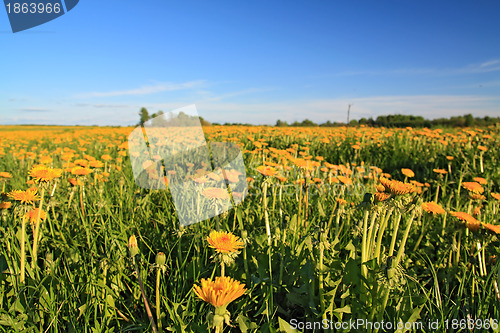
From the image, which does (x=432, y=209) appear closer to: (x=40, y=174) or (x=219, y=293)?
(x=219, y=293)

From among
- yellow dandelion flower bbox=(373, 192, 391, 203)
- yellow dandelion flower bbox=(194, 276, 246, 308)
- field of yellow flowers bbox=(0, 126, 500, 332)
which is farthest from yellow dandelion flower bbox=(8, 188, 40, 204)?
yellow dandelion flower bbox=(373, 192, 391, 203)

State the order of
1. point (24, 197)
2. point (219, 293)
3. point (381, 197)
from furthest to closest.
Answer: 1. point (24, 197)
2. point (381, 197)
3. point (219, 293)

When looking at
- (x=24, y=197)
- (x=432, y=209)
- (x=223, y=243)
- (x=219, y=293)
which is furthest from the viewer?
(x=432, y=209)

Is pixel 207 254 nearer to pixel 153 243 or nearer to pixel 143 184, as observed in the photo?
pixel 153 243

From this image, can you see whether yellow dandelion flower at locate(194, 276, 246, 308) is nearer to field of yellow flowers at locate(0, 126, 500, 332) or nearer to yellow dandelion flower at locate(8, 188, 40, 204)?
field of yellow flowers at locate(0, 126, 500, 332)

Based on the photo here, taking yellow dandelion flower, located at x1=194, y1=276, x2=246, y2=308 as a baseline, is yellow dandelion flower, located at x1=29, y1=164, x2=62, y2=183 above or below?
above

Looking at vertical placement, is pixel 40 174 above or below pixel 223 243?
above

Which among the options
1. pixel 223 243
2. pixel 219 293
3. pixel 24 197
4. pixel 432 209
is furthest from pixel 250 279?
pixel 432 209

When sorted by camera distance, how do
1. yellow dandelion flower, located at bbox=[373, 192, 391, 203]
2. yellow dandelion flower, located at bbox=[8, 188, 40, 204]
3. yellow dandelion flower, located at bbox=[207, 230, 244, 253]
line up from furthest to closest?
yellow dandelion flower, located at bbox=[8, 188, 40, 204] < yellow dandelion flower, located at bbox=[373, 192, 391, 203] < yellow dandelion flower, located at bbox=[207, 230, 244, 253]

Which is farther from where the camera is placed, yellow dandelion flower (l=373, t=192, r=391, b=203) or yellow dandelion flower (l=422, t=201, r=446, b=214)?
yellow dandelion flower (l=422, t=201, r=446, b=214)

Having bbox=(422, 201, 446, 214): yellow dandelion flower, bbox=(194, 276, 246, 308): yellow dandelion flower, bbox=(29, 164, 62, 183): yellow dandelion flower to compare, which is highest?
bbox=(29, 164, 62, 183): yellow dandelion flower

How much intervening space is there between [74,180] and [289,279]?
5.31 feet

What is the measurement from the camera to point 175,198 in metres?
2.46

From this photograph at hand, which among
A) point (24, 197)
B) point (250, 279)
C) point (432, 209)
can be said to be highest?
point (24, 197)
